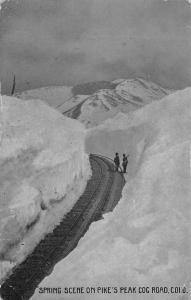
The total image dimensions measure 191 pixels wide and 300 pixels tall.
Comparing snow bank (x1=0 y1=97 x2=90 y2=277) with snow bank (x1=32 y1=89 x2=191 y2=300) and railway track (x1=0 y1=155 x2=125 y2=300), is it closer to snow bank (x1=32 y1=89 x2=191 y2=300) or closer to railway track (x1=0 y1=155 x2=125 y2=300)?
railway track (x1=0 y1=155 x2=125 y2=300)

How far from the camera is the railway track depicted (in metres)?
11.8

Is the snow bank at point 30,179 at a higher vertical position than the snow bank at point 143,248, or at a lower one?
lower

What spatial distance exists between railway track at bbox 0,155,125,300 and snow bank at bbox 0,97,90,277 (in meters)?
0.36

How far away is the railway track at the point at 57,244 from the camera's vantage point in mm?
11781

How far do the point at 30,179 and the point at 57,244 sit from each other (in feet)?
11.8

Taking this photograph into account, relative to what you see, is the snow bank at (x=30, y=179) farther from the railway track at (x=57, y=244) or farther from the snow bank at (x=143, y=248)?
the snow bank at (x=143, y=248)

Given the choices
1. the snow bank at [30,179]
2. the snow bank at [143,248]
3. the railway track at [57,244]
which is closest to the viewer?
the snow bank at [143,248]

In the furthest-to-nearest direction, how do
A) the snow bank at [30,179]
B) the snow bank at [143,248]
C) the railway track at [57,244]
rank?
the snow bank at [30,179]
the railway track at [57,244]
the snow bank at [143,248]

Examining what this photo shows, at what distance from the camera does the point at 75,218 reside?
18531mm

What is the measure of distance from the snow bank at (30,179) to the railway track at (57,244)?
1.18 ft

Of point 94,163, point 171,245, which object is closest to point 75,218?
point 171,245

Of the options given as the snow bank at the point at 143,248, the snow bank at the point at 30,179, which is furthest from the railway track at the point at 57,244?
the snow bank at the point at 143,248

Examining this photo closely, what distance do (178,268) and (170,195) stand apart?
3114 millimetres

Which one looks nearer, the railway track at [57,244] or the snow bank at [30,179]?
the railway track at [57,244]
